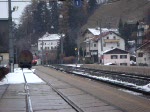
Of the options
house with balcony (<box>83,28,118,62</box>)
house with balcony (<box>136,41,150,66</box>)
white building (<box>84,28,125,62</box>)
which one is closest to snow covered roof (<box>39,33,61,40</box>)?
house with balcony (<box>83,28,118,62</box>)

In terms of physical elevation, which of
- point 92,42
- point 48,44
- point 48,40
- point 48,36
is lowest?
point 92,42

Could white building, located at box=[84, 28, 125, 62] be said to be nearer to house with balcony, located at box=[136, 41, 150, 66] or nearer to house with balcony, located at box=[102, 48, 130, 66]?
house with balcony, located at box=[102, 48, 130, 66]

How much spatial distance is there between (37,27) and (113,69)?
75.5m

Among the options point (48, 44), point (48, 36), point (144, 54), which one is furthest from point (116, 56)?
point (48, 44)

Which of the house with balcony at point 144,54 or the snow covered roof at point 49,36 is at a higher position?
the snow covered roof at point 49,36

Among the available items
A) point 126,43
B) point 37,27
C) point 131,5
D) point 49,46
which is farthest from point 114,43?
point 131,5

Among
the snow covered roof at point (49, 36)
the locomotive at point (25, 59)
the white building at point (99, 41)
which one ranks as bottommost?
the locomotive at point (25, 59)

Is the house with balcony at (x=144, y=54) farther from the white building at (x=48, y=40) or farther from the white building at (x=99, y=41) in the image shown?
the white building at (x=48, y=40)

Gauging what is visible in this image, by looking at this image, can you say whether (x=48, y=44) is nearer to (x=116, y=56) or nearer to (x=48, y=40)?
(x=48, y=40)

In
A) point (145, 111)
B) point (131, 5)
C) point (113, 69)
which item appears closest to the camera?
point (145, 111)

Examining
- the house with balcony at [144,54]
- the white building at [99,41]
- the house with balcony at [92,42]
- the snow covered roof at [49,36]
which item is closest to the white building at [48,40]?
the snow covered roof at [49,36]

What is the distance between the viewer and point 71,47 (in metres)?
116

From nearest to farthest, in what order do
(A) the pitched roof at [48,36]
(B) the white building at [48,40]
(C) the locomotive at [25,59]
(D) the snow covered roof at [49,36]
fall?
1. (C) the locomotive at [25,59]
2. (A) the pitched roof at [48,36]
3. (D) the snow covered roof at [49,36]
4. (B) the white building at [48,40]

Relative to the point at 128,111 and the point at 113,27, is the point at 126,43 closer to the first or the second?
the point at 113,27
